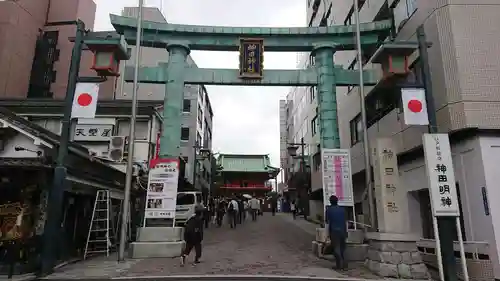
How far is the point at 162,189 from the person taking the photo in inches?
518

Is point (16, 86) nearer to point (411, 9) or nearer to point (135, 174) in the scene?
point (135, 174)

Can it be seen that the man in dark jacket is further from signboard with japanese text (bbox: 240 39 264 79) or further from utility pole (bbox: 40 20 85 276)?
signboard with japanese text (bbox: 240 39 264 79)

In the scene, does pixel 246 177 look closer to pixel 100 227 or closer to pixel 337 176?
pixel 100 227

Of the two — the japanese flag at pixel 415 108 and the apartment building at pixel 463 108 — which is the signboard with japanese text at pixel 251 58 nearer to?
the apartment building at pixel 463 108

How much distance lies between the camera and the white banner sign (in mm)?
12906

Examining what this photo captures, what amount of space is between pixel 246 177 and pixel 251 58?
36.1m

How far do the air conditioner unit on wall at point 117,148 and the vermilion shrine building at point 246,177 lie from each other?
96.1ft

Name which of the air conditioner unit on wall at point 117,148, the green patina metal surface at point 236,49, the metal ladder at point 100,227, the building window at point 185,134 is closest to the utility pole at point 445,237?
the green patina metal surface at point 236,49

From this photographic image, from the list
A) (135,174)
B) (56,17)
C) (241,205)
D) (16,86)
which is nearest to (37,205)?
(135,174)

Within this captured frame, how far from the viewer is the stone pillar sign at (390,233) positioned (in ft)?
30.7

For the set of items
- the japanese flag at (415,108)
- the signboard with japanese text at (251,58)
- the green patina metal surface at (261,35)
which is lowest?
the japanese flag at (415,108)

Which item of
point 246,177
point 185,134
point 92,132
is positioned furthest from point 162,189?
point 246,177

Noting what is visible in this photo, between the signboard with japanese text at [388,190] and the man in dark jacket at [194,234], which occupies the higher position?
the signboard with japanese text at [388,190]

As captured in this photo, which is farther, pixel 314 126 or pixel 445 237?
pixel 314 126
